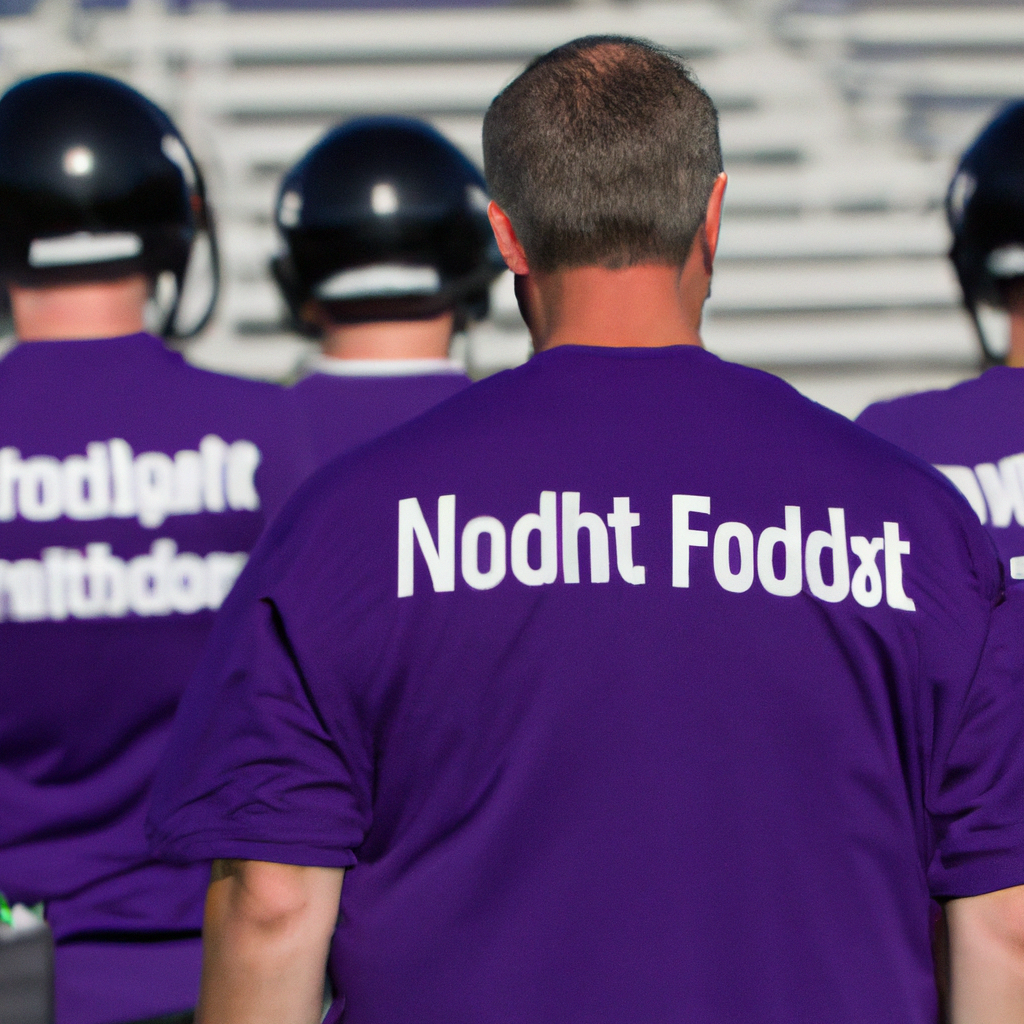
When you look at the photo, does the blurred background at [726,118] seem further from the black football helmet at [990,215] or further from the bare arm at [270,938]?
the bare arm at [270,938]

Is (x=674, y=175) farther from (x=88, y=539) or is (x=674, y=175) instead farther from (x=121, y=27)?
(x=121, y=27)

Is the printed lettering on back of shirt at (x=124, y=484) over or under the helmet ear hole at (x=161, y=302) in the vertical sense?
under

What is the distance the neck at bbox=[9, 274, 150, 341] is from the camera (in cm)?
207

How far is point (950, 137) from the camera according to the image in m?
6.93

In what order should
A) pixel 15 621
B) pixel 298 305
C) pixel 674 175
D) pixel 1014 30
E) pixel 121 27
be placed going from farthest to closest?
pixel 1014 30, pixel 121 27, pixel 298 305, pixel 15 621, pixel 674 175

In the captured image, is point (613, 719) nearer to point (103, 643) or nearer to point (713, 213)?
point (713, 213)

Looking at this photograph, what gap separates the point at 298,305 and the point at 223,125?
4416 mm

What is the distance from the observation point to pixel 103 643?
1898 millimetres

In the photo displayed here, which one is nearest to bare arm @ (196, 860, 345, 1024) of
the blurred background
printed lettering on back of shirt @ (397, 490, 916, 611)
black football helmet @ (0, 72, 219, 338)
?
printed lettering on back of shirt @ (397, 490, 916, 611)

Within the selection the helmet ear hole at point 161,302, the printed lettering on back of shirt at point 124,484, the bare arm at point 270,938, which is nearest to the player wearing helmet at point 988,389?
the printed lettering on back of shirt at point 124,484

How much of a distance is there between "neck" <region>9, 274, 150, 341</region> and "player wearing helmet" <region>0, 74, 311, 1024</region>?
0.04 meters

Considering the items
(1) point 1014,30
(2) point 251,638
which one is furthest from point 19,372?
(1) point 1014,30

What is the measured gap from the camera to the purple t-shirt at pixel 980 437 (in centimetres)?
197

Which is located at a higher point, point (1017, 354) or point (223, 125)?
point (223, 125)
